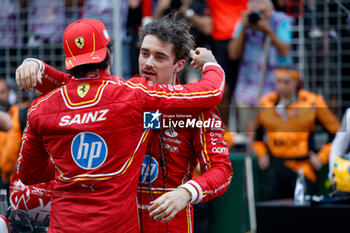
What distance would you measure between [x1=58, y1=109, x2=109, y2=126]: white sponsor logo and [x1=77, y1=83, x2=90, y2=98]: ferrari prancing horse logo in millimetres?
108

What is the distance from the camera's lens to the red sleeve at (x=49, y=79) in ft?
10.0

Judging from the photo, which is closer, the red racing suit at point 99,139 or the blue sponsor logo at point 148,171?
the red racing suit at point 99,139

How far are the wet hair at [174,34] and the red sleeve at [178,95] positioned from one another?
42 cm

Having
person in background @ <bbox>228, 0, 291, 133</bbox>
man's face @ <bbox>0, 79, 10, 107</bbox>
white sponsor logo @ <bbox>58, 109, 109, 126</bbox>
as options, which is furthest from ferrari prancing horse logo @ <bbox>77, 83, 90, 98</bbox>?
man's face @ <bbox>0, 79, 10, 107</bbox>

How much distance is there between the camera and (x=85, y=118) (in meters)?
2.68

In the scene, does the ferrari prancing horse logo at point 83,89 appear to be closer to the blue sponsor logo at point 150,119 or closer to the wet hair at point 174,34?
the blue sponsor logo at point 150,119

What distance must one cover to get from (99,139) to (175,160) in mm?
499

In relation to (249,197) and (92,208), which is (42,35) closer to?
(249,197)

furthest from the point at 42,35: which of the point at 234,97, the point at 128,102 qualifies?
the point at 128,102

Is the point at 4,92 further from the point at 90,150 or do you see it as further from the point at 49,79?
the point at 90,150

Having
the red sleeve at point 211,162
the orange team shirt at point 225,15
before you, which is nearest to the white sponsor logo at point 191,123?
the red sleeve at point 211,162

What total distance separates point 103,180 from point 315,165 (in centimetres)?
377

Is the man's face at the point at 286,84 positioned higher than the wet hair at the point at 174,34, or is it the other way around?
the wet hair at the point at 174,34

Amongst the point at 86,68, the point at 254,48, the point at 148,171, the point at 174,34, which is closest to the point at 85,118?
the point at 86,68
